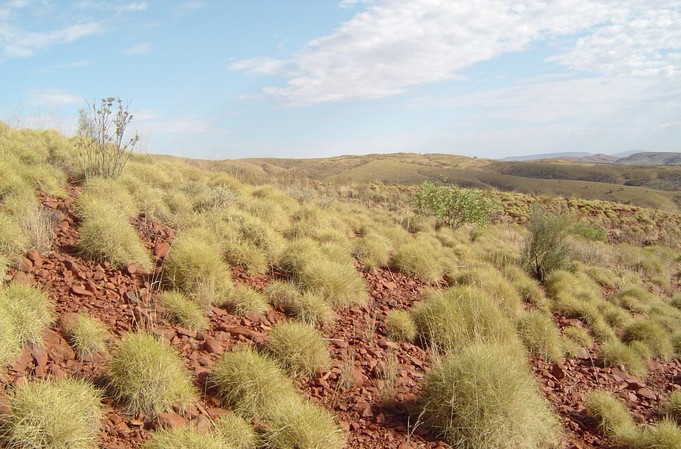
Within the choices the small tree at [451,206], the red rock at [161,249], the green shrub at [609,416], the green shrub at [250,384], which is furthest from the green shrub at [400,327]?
the small tree at [451,206]

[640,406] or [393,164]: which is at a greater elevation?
[393,164]

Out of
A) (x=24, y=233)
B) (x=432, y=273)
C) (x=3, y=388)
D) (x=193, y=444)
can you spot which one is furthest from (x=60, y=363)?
(x=432, y=273)

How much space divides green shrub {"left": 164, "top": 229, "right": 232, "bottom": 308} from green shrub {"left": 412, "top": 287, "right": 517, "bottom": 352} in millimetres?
2541

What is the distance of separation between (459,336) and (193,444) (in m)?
3.55

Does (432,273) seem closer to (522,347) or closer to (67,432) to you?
(522,347)

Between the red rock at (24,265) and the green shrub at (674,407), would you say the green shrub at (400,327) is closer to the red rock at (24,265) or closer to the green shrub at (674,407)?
the green shrub at (674,407)

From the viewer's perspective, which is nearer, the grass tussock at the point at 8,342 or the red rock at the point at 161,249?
the grass tussock at the point at 8,342

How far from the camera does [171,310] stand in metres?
4.57

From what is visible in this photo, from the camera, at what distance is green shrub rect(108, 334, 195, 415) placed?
3250 mm

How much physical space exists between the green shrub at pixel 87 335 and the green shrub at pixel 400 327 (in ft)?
10.5

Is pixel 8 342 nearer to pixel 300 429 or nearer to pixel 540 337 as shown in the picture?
pixel 300 429

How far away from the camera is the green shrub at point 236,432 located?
3.11m

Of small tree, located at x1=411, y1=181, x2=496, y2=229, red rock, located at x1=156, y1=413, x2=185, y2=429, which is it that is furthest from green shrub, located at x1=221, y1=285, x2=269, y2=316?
small tree, located at x1=411, y1=181, x2=496, y2=229

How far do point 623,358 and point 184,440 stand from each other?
253 inches
